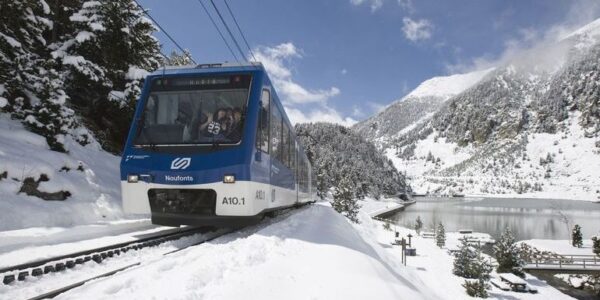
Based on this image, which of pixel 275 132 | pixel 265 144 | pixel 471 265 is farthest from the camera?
pixel 471 265

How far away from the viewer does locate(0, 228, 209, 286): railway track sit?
4.74m

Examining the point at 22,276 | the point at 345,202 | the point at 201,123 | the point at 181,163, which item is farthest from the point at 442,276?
the point at 22,276

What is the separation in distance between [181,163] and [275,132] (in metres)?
3.56

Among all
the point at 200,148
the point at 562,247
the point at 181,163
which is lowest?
the point at 562,247

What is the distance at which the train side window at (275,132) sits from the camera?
34.8 feet

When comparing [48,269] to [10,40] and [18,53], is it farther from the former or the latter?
[18,53]

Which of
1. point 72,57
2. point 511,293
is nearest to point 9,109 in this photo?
point 72,57

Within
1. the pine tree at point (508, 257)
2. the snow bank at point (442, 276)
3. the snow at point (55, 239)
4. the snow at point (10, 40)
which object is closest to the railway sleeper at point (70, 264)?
the snow at point (55, 239)

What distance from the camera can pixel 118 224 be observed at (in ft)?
32.6

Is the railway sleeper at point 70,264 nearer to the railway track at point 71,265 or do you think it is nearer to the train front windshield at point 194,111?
the railway track at point 71,265

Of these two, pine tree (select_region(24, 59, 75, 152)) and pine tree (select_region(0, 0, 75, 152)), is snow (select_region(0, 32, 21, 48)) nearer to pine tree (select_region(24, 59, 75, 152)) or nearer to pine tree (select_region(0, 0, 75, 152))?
pine tree (select_region(0, 0, 75, 152))

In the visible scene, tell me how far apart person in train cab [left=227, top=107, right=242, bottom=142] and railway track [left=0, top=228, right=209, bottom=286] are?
2.49 metres

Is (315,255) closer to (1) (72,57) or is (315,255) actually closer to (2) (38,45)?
(1) (72,57)

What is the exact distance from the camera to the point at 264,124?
31.0 feet
